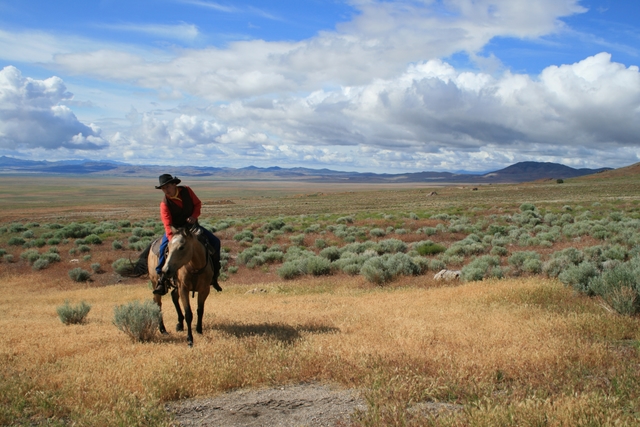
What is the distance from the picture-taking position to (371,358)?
19.6 feet

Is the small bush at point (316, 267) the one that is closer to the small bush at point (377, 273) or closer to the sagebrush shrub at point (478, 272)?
the small bush at point (377, 273)

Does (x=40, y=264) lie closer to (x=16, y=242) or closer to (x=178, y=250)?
(x=16, y=242)

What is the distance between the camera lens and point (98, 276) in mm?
21328

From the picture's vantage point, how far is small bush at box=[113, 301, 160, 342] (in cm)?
774

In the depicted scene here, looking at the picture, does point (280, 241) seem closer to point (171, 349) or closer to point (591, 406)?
point (171, 349)

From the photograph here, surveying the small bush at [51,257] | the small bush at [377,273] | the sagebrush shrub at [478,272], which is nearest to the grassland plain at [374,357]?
the sagebrush shrub at [478,272]

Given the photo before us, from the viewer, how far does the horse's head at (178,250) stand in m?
7.27

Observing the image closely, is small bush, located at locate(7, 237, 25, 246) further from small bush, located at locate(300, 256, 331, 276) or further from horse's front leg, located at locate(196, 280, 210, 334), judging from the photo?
horse's front leg, located at locate(196, 280, 210, 334)

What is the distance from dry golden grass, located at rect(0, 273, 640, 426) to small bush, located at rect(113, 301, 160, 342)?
21 cm

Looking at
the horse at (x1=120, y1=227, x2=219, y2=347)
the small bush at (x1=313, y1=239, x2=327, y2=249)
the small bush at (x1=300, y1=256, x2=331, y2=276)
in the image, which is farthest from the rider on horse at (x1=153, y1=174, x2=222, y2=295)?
the small bush at (x1=313, y1=239, x2=327, y2=249)

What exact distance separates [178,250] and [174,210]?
1.22 m

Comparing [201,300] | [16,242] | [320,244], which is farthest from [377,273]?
[16,242]

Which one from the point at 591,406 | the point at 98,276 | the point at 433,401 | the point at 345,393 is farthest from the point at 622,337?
the point at 98,276

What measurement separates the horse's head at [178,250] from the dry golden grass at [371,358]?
1197 millimetres
